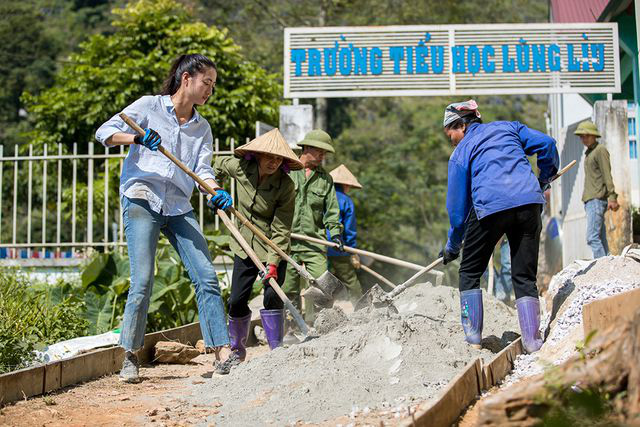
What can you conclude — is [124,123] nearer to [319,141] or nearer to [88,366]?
[88,366]

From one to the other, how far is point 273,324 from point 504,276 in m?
4.91

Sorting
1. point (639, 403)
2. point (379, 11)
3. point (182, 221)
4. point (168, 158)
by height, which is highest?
point (379, 11)

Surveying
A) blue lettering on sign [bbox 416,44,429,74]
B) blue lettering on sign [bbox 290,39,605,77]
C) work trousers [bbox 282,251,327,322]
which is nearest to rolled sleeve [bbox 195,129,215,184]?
work trousers [bbox 282,251,327,322]

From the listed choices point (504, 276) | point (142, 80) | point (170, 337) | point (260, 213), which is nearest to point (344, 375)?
point (260, 213)

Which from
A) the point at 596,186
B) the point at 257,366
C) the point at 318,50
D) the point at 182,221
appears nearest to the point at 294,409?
the point at 257,366

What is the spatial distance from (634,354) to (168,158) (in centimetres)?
343

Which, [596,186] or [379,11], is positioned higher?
[379,11]

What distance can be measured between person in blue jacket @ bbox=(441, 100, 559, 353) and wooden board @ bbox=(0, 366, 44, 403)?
2784 mm

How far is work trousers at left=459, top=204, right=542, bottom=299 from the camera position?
519cm

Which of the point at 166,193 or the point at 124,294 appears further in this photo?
the point at 124,294

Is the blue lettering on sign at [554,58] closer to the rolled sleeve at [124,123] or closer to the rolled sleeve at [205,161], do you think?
the rolled sleeve at [205,161]

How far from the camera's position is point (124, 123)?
509cm

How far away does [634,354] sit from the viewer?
2.49 m

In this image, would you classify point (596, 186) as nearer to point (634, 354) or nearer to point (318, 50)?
point (318, 50)
